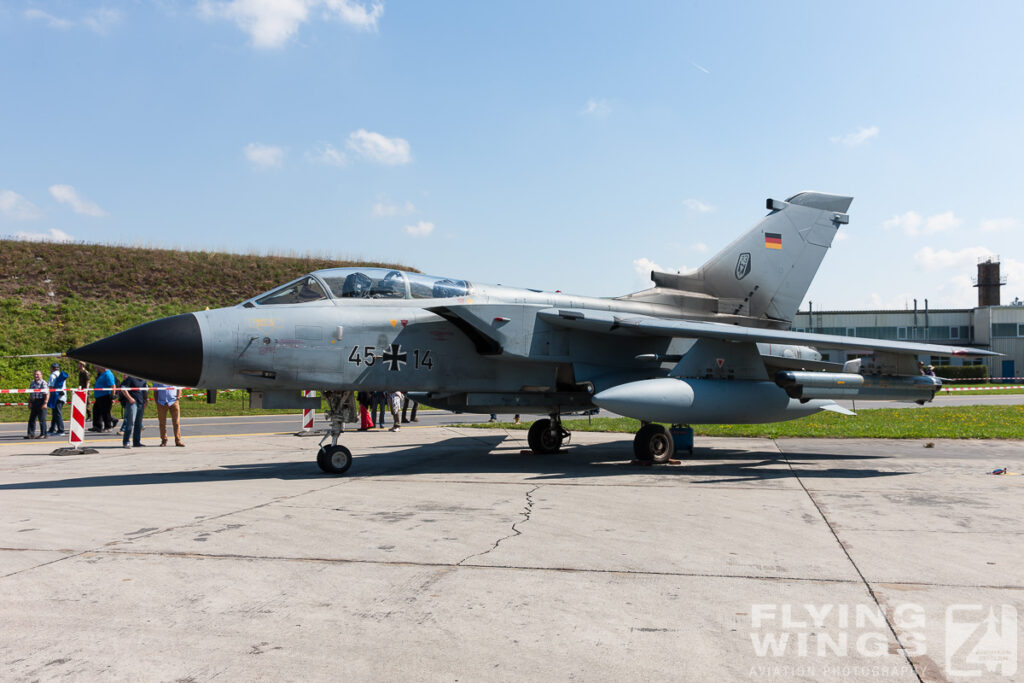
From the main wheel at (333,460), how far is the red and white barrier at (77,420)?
21.7 ft

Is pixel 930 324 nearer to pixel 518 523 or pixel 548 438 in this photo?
pixel 548 438

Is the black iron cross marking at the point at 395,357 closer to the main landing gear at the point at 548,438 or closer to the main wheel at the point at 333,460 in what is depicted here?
the main wheel at the point at 333,460

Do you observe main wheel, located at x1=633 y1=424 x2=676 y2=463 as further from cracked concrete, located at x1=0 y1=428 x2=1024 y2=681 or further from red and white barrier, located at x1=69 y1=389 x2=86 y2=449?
red and white barrier, located at x1=69 y1=389 x2=86 y2=449

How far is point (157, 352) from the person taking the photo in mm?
8219

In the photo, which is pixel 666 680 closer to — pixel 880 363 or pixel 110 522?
pixel 110 522

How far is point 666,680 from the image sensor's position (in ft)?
9.87

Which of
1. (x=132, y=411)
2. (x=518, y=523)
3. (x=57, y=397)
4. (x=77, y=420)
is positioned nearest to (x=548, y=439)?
(x=518, y=523)

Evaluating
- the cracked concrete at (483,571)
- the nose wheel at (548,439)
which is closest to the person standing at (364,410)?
the nose wheel at (548,439)

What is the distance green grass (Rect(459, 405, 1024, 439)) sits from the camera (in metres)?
15.5

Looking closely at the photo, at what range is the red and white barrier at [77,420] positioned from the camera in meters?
13.4

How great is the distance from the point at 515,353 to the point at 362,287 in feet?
7.86

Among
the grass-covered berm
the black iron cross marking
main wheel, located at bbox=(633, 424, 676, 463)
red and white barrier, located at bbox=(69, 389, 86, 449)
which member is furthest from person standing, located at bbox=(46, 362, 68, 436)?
main wheel, located at bbox=(633, 424, 676, 463)

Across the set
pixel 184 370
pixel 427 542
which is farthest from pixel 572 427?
pixel 427 542

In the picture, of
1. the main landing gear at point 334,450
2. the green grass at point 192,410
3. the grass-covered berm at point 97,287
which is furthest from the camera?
the grass-covered berm at point 97,287
